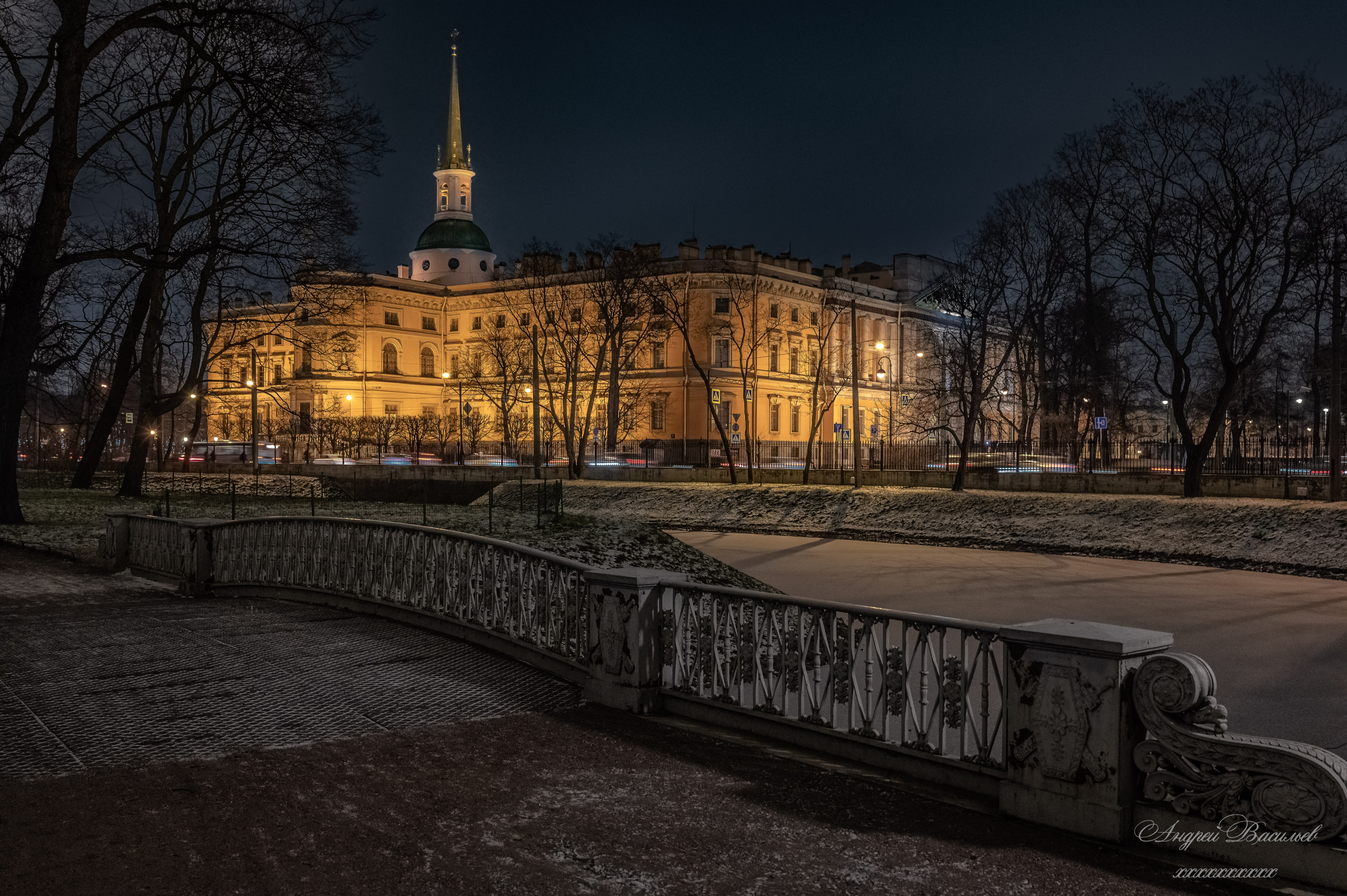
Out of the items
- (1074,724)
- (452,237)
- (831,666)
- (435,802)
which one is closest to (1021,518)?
(831,666)

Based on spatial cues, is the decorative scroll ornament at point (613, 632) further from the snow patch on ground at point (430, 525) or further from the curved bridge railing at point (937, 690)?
the snow patch on ground at point (430, 525)

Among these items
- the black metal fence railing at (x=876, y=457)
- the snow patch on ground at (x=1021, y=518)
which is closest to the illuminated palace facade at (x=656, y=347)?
the black metal fence railing at (x=876, y=457)

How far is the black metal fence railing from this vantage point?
35375mm

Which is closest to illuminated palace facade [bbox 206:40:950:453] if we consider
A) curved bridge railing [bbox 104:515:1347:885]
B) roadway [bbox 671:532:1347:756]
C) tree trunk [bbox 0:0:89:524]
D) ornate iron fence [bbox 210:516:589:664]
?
roadway [bbox 671:532:1347:756]

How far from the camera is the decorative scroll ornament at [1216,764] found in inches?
196

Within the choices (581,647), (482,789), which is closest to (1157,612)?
(581,647)

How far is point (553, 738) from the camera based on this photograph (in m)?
7.73

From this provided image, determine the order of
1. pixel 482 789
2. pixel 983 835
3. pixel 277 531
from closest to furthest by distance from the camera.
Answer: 1. pixel 983 835
2. pixel 482 789
3. pixel 277 531

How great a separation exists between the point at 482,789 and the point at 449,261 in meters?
107

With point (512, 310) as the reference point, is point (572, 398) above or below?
below

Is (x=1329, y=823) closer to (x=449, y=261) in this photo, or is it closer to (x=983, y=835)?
(x=983, y=835)

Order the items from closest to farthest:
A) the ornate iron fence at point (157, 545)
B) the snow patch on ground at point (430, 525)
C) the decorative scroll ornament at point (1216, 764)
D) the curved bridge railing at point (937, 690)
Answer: the decorative scroll ornament at point (1216, 764) → the curved bridge railing at point (937, 690) → the ornate iron fence at point (157, 545) → the snow patch on ground at point (430, 525)

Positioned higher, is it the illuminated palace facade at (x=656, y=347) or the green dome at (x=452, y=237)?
the green dome at (x=452, y=237)

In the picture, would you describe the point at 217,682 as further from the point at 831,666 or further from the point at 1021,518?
the point at 1021,518
